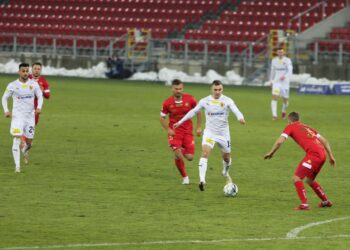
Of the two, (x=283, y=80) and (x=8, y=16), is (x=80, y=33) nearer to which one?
(x=8, y=16)

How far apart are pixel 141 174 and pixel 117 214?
5.23m

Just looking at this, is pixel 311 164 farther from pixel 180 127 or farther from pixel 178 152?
pixel 180 127

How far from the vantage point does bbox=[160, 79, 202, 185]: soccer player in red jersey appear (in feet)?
65.5

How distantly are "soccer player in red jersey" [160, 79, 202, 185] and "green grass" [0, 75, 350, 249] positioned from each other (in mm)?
501

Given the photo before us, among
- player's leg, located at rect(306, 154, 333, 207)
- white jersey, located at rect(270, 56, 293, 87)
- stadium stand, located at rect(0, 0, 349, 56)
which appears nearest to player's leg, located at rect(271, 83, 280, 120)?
Answer: white jersey, located at rect(270, 56, 293, 87)

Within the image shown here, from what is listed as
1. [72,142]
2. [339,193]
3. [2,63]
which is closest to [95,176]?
[339,193]

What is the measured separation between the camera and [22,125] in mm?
21469

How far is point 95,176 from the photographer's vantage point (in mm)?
20969

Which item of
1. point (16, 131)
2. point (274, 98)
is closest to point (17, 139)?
point (16, 131)

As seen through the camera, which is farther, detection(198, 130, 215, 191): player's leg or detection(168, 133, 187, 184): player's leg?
detection(168, 133, 187, 184): player's leg

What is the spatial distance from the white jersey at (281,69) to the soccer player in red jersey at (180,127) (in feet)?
53.2

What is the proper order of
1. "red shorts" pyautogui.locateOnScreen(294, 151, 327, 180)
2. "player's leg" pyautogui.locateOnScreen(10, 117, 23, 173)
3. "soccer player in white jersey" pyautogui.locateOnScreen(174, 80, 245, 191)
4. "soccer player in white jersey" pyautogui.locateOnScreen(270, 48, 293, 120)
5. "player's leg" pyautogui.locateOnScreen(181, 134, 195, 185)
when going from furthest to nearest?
"soccer player in white jersey" pyautogui.locateOnScreen(270, 48, 293, 120) → "player's leg" pyautogui.locateOnScreen(10, 117, 23, 173) → "player's leg" pyautogui.locateOnScreen(181, 134, 195, 185) → "soccer player in white jersey" pyautogui.locateOnScreen(174, 80, 245, 191) → "red shorts" pyautogui.locateOnScreen(294, 151, 327, 180)

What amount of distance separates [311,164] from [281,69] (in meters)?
19.9

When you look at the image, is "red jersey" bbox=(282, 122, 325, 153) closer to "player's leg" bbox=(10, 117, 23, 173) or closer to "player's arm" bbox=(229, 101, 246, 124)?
"player's arm" bbox=(229, 101, 246, 124)
